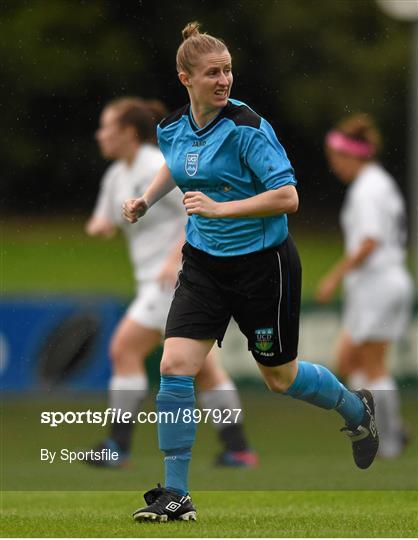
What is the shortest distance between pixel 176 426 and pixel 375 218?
3997 millimetres

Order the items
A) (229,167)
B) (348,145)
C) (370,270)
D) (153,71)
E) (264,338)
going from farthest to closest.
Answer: (153,71) → (370,270) → (348,145) → (264,338) → (229,167)

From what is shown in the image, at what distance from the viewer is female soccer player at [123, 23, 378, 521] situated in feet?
19.0

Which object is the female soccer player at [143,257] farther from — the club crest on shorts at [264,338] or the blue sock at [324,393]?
the club crest on shorts at [264,338]

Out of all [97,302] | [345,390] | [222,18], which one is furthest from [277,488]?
[222,18]

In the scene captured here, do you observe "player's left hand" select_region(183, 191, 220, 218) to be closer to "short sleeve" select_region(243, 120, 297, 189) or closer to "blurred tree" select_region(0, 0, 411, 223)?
"short sleeve" select_region(243, 120, 297, 189)

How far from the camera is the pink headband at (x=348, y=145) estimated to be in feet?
31.1

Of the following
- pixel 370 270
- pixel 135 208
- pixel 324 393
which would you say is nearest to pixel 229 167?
pixel 135 208

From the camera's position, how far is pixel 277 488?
7367 mm

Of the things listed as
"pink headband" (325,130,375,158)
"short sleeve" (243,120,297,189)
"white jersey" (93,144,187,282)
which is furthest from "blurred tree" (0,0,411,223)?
"short sleeve" (243,120,297,189)

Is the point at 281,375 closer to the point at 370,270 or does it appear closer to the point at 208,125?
the point at 208,125

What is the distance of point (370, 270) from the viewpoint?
10047 mm

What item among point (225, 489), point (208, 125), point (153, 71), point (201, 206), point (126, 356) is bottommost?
point (225, 489)

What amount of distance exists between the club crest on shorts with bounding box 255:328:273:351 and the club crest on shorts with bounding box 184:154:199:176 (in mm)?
731

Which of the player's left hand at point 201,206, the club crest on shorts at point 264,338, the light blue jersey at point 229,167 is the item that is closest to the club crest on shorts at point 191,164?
the light blue jersey at point 229,167
